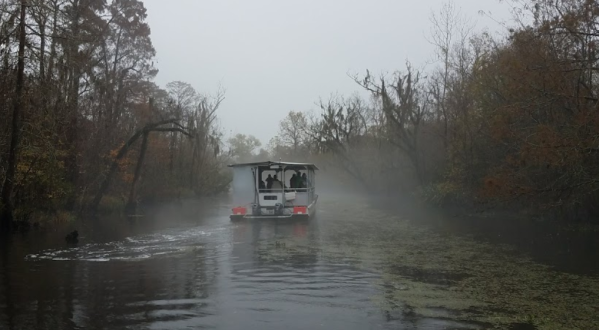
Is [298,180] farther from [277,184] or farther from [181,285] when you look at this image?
[181,285]

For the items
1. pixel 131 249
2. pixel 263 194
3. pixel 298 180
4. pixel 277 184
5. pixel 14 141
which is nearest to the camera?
pixel 131 249

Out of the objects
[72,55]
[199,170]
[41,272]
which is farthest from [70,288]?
[199,170]

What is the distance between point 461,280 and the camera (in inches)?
426

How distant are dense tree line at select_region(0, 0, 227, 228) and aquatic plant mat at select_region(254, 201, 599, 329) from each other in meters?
8.85

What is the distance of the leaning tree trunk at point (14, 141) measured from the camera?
54.7ft

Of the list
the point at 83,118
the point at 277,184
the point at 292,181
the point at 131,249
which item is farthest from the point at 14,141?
the point at 292,181

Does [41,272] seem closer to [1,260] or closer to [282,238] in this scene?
[1,260]

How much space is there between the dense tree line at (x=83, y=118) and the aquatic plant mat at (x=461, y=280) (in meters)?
8.85

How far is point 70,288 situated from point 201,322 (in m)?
3.71

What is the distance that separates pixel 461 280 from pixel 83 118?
21.0 m

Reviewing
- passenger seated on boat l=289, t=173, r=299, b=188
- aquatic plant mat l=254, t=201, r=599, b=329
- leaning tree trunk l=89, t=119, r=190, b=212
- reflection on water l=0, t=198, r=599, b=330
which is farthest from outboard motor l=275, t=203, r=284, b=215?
leaning tree trunk l=89, t=119, r=190, b=212

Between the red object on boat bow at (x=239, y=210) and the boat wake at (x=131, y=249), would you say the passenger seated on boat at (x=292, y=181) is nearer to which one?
the red object on boat bow at (x=239, y=210)

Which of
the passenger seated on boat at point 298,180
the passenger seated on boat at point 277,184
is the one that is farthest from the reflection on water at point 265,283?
the passenger seated on boat at point 298,180

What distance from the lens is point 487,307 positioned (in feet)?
27.9
